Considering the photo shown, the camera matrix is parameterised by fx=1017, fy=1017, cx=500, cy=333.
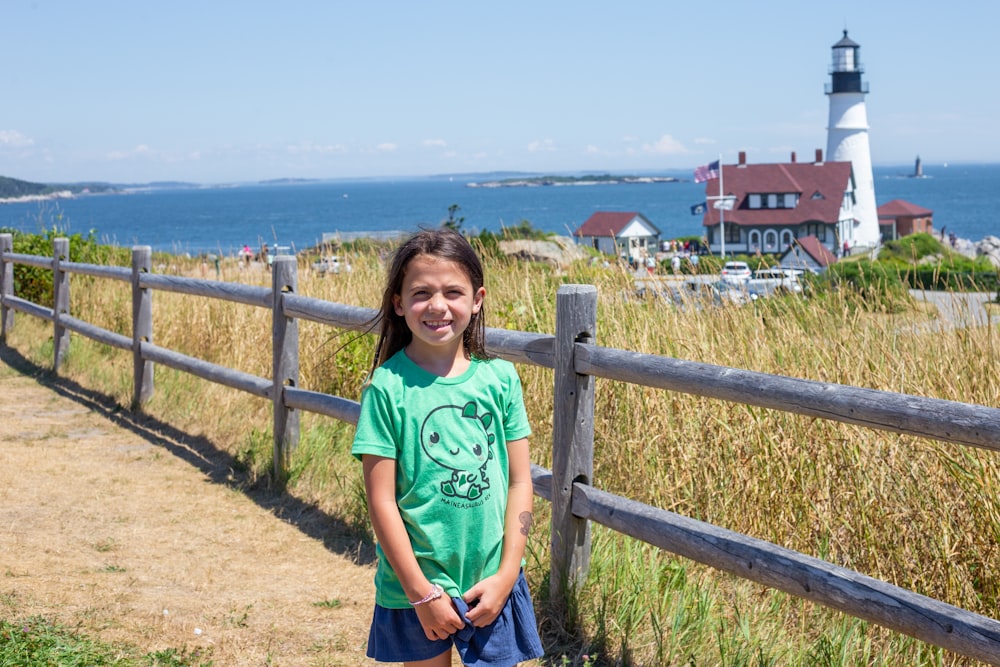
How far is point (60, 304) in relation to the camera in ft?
30.0

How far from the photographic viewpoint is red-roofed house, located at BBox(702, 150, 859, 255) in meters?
64.1

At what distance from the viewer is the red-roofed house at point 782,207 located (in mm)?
64125

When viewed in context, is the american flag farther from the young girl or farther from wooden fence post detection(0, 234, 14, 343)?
the young girl

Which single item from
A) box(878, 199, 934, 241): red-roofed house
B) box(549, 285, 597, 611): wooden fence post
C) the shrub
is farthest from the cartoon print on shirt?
box(878, 199, 934, 241): red-roofed house

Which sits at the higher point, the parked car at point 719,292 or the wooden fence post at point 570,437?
the parked car at point 719,292

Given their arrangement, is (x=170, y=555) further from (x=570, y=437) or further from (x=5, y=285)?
(x=5, y=285)

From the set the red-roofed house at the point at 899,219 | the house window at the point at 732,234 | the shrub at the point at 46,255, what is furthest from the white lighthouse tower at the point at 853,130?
the shrub at the point at 46,255

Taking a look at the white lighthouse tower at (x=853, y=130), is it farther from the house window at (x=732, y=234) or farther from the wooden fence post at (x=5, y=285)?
the wooden fence post at (x=5, y=285)

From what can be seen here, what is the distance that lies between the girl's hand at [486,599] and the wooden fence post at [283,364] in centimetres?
347

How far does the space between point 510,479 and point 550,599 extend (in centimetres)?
144

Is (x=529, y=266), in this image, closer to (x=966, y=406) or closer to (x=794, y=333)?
(x=794, y=333)

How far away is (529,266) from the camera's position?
8680 millimetres

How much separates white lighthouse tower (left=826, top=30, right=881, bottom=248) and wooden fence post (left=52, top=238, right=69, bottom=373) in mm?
65611

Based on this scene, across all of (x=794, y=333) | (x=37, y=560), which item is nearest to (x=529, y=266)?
(x=794, y=333)
